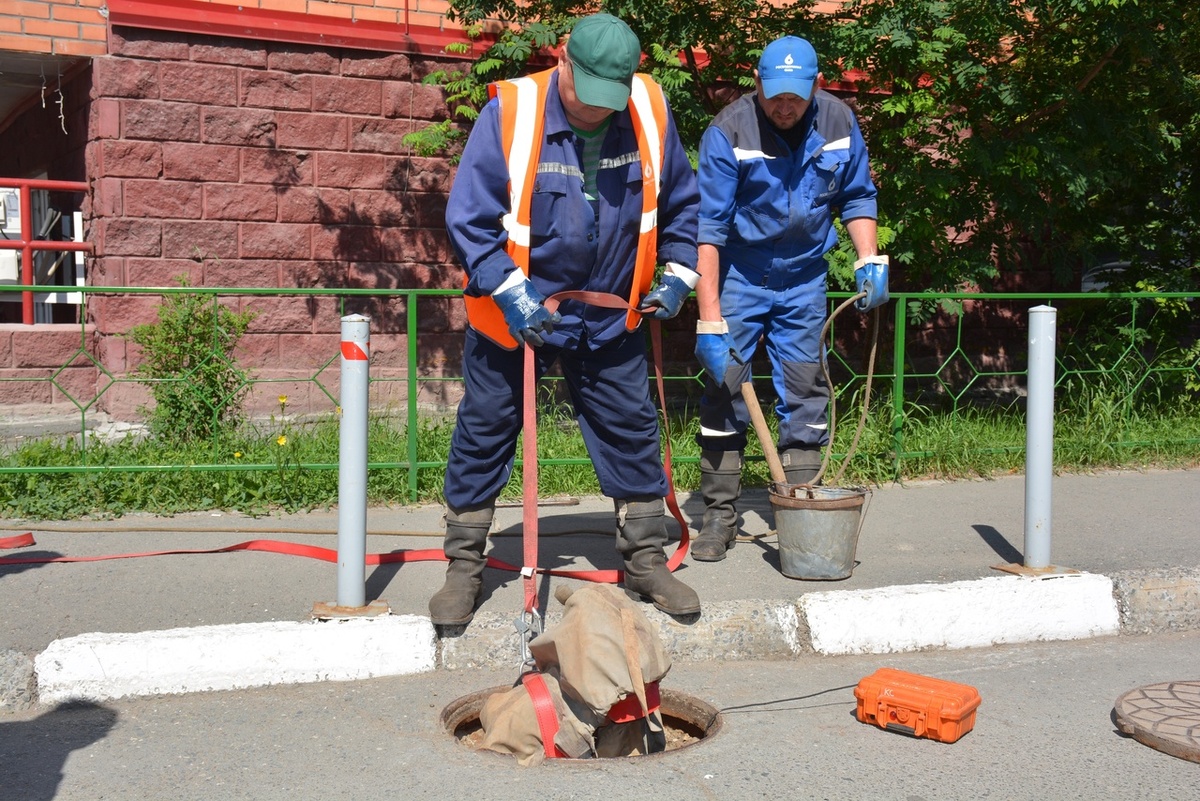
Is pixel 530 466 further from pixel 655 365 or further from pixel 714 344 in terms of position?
pixel 714 344

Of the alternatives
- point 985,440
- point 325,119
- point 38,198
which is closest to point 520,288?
point 985,440

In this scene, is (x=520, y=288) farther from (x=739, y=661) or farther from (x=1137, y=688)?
(x=1137, y=688)

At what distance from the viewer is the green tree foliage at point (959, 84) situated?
7.21 meters

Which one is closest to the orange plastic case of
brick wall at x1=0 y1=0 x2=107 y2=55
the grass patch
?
the grass patch

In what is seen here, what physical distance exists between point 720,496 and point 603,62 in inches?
83.5

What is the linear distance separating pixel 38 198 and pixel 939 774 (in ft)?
29.2

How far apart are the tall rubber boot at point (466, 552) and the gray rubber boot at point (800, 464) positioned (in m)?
1.40

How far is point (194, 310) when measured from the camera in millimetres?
6785

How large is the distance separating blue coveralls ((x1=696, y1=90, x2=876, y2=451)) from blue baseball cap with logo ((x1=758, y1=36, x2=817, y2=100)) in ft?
0.75

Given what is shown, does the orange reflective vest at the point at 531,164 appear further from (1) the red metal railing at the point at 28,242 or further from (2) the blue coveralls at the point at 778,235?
(1) the red metal railing at the point at 28,242

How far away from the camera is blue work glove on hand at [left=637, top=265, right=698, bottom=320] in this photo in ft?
13.0

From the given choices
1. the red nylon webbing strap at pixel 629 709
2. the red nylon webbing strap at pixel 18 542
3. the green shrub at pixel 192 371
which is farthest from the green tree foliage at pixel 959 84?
the red nylon webbing strap at pixel 629 709

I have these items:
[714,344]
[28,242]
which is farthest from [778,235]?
[28,242]

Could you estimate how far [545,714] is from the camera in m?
3.16
